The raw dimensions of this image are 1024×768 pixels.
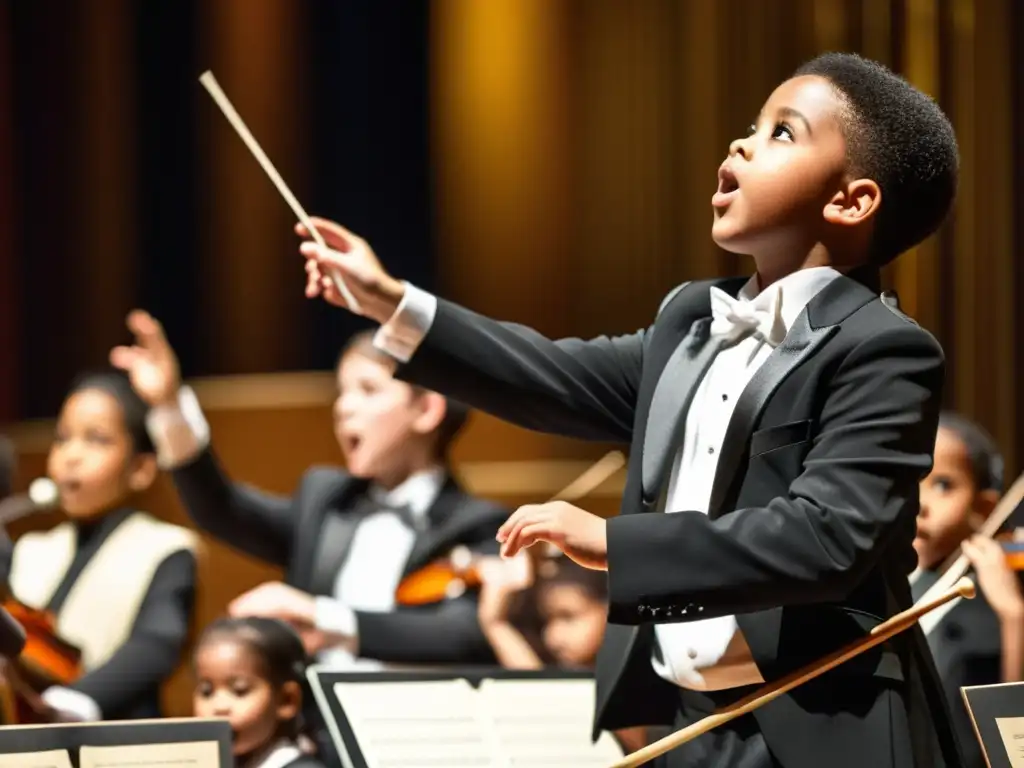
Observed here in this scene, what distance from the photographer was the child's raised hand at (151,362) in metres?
2.51

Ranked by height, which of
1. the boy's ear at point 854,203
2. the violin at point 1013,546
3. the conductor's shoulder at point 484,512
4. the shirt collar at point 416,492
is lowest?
the violin at point 1013,546

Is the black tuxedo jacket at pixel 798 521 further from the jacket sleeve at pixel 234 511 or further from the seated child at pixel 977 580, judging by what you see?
the jacket sleeve at pixel 234 511

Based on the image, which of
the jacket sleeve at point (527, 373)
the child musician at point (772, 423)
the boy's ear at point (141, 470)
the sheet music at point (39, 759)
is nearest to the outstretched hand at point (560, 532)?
the child musician at point (772, 423)

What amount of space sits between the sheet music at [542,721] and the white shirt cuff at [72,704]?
125 cm

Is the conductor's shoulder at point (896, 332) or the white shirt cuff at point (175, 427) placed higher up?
the conductor's shoulder at point (896, 332)

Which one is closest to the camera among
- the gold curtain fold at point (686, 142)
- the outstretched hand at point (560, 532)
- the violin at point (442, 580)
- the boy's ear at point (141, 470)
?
the outstretched hand at point (560, 532)

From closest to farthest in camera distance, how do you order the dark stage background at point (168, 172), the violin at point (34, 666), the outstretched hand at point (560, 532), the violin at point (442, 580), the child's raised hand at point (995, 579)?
1. the outstretched hand at point (560, 532)
2. the child's raised hand at point (995, 579)
3. the violin at point (34, 666)
4. the violin at point (442, 580)
5. the dark stage background at point (168, 172)

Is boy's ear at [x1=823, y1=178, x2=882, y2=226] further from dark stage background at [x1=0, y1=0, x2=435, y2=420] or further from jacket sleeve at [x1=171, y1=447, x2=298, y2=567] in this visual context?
dark stage background at [x1=0, y1=0, x2=435, y2=420]

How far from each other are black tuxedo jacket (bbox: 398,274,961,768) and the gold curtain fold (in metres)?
2.05

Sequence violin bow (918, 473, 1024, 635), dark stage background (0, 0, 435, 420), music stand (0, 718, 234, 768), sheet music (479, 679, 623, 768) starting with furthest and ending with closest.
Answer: dark stage background (0, 0, 435, 420), violin bow (918, 473, 1024, 635), sheet music (479, 679, 623, 768), music stand (0, 718, 234, 768)

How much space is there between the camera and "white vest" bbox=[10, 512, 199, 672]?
2980 mm

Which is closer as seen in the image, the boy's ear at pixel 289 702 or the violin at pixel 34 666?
Answer: the boy's ear at pixel 289 702

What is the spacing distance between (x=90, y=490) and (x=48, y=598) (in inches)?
9.3

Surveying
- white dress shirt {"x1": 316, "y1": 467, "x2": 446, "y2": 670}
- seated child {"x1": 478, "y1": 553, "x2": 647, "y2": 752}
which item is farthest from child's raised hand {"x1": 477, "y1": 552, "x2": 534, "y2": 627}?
white dress shirt {"x1": 316, "y1": 467, "x2": 446, "y2": 670}
